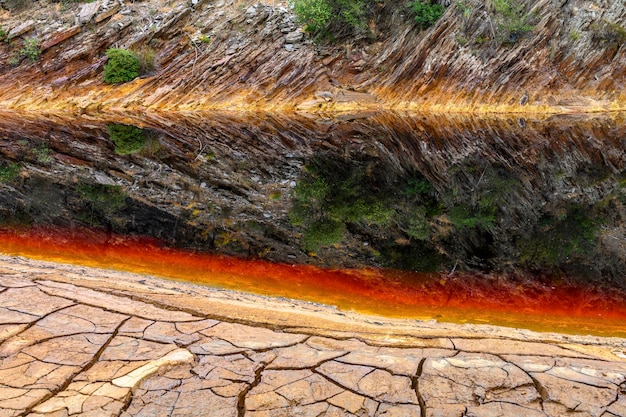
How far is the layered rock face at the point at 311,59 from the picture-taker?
94.4ft

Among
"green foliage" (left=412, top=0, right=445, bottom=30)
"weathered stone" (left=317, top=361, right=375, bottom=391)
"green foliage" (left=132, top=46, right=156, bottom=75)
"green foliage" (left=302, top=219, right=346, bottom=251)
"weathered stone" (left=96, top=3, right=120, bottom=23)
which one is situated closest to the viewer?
"weathered stone" (left=317, top=361, right=375, bottom=391)

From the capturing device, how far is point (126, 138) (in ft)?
73.9

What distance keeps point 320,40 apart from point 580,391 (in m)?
32.2

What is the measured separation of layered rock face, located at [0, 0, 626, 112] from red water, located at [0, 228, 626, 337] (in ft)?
71.1

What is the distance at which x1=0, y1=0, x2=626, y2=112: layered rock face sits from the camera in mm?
28766

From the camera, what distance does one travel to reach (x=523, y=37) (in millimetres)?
29875

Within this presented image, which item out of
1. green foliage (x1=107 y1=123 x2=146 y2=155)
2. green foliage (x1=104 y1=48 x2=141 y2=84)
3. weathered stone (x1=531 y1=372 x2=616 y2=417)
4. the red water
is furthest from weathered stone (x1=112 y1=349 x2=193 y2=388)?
green foliage (x1=104 y1=48 x2=141 y2=84)

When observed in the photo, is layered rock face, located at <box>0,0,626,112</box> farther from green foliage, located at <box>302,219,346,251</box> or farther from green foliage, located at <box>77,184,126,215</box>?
green foliage, located at <box>302,219,346,251</box>

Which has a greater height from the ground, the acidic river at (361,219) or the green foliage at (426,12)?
the green foliage at (426,12)

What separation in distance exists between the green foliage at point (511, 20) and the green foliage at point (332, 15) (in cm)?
763

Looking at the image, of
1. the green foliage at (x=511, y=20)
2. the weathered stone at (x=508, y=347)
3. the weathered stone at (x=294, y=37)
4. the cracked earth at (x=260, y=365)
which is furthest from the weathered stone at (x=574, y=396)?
the weathered stone at (x=294, y=37)

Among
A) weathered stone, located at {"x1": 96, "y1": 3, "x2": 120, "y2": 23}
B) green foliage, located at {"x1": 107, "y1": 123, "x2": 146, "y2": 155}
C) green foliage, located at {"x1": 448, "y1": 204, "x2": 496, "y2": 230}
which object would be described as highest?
weathered stone, located at {"x1": 96, "y1": 3, "x2": 120, "y2": 23}

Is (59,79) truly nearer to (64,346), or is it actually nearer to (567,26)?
(567,26)

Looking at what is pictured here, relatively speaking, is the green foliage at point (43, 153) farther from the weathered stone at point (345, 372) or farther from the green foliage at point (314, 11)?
the green foliage at point (314, 11)
